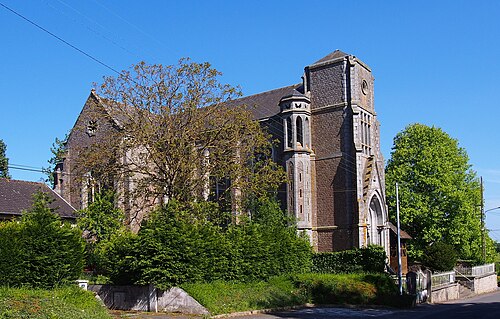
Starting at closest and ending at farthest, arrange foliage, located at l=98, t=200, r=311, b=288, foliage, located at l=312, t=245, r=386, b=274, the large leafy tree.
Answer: foliage, located at l=98, t=200, r=311, b=288 → foliage, located at l=312, t=245, r=386, b=274 → the large leafy tree

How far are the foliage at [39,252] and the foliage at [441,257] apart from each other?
32.0m

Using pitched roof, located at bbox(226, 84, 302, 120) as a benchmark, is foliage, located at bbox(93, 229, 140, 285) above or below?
below

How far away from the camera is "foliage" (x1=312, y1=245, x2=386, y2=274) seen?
3653 centimetres

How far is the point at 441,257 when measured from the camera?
1785 inches

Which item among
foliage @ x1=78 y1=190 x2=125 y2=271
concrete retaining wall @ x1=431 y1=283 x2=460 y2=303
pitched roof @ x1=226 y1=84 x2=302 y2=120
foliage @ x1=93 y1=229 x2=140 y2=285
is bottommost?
concrete retaining wall @ x1=431 y1=283 x2=460 y2=303

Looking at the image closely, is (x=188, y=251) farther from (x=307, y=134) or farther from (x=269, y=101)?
(x=269, y=101)

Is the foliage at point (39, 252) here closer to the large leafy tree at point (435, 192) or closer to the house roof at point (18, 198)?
the house roof at point (18, 198)

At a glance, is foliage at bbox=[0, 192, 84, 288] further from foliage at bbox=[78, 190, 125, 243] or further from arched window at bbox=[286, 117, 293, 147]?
arched window at bbox=[286, 117, 293, 147]

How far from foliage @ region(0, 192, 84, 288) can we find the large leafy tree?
121ft

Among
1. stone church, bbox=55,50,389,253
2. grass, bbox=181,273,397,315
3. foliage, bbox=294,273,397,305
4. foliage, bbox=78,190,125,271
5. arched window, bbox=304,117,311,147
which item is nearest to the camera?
grass, bbox=181,273,397,315

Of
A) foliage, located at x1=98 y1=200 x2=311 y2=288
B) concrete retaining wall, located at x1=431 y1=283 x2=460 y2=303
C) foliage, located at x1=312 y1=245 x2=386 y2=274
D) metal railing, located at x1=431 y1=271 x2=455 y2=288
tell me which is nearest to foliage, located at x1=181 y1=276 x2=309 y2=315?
foliage, located at x1=98 y1=200 x2=311 y2=288

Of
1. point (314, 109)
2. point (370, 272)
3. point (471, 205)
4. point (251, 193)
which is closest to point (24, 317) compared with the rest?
point (251, 193)

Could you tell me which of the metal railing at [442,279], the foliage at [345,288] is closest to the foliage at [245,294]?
the foliage at [345,288]

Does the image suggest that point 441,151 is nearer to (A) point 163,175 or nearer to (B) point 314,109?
(B) point 314,109
